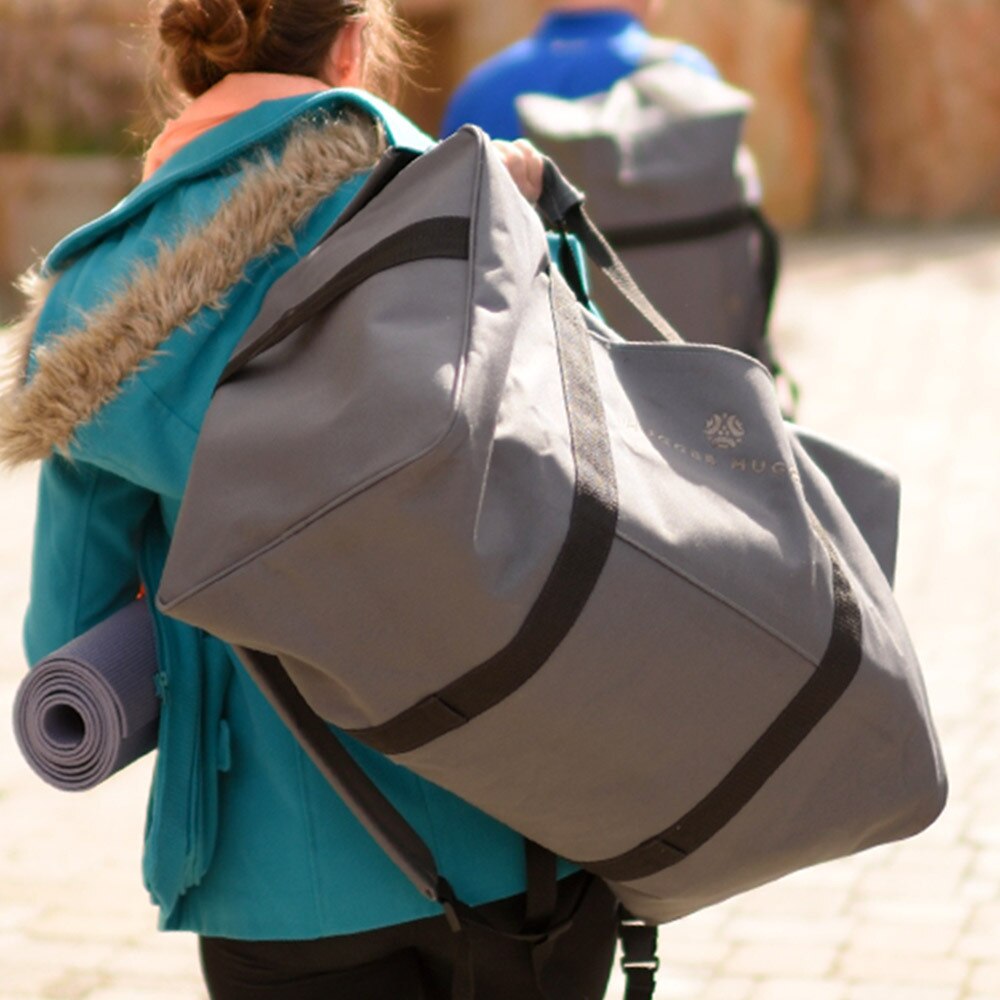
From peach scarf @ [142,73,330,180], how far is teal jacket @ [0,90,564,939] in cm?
3

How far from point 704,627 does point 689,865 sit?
277 mm

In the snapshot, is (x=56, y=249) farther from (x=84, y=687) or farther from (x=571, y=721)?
(x=571, y=721)

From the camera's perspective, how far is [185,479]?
1756 millimetres

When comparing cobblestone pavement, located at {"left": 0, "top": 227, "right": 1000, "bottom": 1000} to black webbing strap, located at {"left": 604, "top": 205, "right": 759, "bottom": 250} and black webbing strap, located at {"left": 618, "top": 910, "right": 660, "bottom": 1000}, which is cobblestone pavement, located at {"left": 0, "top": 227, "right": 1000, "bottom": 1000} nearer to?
black webbing strap, located at {"left": 604, "top": 205, "right": 759, "bottom": 250}

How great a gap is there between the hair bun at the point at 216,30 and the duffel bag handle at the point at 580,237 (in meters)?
0.34

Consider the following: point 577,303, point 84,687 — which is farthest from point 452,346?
point 84,687

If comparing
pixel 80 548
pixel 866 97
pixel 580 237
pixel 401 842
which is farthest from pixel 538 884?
pixel 866 97

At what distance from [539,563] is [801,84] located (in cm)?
1289

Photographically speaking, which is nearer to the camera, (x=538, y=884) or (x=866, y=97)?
(x=538, y=884)

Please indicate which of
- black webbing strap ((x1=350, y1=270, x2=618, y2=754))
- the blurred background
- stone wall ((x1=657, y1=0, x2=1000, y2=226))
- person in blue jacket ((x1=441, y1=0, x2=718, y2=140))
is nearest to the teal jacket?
black webbing strap ((x1=350, y1=270, x2=618, y2=754))

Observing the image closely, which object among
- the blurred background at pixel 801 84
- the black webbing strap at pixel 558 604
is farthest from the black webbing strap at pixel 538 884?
the blurred background at pixel 801 84

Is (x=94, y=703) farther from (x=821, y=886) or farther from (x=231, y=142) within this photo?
(x=821, y=886)

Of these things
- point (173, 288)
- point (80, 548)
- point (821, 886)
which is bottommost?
point (821, 886)

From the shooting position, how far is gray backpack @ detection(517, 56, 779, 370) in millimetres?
3348
